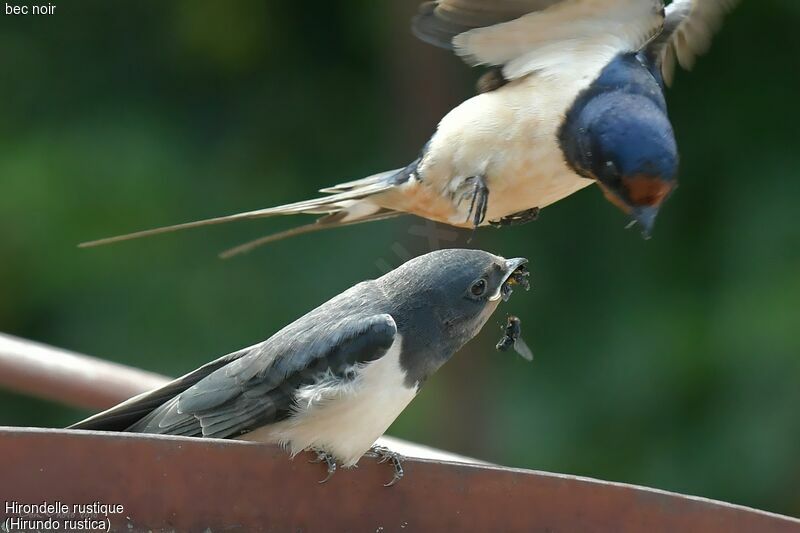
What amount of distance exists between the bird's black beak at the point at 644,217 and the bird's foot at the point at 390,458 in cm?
57

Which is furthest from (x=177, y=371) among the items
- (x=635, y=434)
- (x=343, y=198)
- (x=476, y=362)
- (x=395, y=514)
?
(x=395, y=514)

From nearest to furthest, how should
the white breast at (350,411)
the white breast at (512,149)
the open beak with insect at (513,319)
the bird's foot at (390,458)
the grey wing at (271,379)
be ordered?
→ the bird's foot at (390,458) < the white breast at (350,411) < the grey wing at (271,379) < the open beak with insect at (513,319) < the white breast at (512,149)

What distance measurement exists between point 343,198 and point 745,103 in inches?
112

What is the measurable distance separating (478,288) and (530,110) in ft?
1.28

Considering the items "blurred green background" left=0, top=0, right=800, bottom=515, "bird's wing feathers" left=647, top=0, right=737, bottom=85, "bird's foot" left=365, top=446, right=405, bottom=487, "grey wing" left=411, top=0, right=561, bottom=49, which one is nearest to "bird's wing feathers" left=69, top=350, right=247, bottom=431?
"bird's foot" left=365, top=446, right=405, bottom=487

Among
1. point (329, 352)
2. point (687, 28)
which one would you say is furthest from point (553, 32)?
point (329, 352)

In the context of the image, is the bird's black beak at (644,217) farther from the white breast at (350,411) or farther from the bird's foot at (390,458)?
the bird's foot at (390,458)

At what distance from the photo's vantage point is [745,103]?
516cm

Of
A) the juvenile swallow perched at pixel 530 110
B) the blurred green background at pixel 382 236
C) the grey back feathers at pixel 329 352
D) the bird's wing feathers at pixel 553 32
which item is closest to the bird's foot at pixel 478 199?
the juvenile swallow perched at pixel 530 110

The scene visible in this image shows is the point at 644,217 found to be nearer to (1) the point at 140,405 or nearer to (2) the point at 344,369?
(2) the point at 344,369

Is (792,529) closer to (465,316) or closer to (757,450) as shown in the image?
(465,316)

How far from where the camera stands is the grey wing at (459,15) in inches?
101

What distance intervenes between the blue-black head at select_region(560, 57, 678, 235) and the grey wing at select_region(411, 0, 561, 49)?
0.21m

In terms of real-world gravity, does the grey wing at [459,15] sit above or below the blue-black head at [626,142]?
above
